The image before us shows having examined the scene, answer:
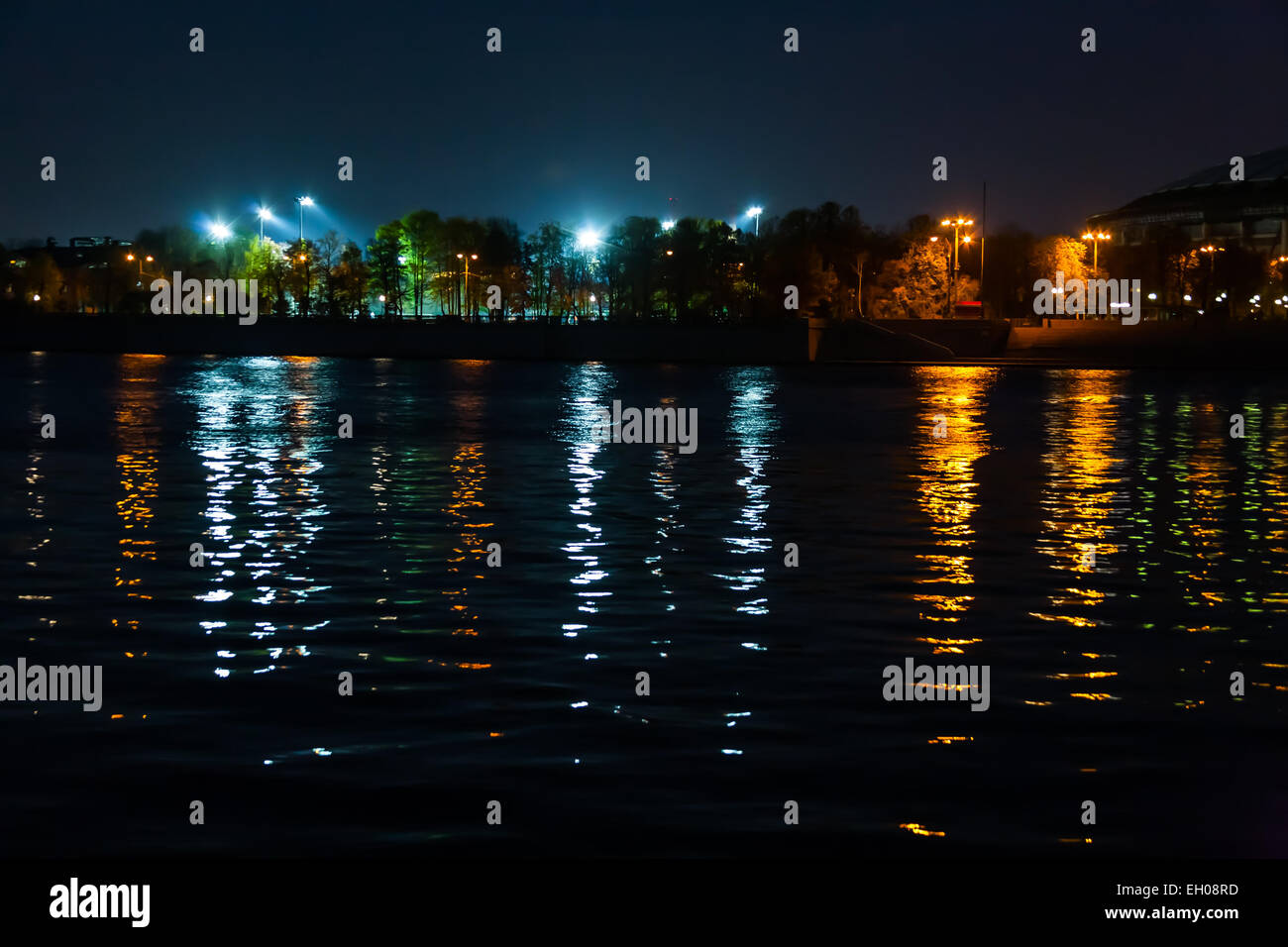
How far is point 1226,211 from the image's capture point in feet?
536

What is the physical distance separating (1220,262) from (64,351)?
88134mm

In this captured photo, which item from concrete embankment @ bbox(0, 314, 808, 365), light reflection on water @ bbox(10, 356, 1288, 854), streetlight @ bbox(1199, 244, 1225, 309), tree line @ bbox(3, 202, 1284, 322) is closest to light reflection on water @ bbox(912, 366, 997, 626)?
light reflection on water @ bbox(10, 356, 1288, 854)

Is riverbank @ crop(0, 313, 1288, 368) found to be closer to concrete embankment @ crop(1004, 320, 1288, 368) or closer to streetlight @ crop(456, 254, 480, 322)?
concrete embankment @ crop(1004, 320, 1288, 368)

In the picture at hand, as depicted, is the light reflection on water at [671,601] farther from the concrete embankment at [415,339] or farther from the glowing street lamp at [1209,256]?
the glowing street lamp at [1209,256]

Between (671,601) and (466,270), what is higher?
(466,270)

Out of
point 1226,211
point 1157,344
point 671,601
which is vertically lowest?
point 671,601

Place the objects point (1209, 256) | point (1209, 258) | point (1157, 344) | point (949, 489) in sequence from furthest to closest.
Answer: point (1209, 256)
point (1209, 258)
point (1157, 344)
point (949, 489)

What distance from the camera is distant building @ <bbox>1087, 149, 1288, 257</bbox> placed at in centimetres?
15912

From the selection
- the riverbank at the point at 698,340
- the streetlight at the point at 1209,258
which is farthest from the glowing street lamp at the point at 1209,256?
the riverbank at the point at 698,340

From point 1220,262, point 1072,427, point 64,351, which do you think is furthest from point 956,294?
point 1072,427

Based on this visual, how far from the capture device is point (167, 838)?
279 inches

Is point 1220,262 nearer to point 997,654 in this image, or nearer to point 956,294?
point 956,294

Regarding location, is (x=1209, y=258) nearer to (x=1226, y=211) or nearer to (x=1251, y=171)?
(x=1226, y=211)

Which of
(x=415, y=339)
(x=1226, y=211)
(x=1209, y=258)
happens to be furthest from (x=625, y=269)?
(x=1226, y=211)
